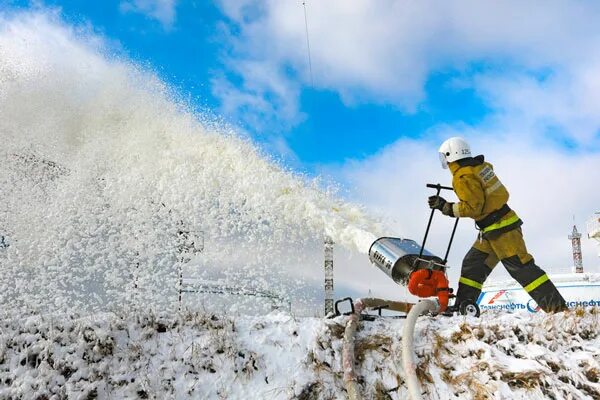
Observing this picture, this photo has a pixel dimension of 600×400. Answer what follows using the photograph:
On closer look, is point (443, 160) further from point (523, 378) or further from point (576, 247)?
point (576, 247)

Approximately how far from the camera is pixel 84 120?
1345 centimetres

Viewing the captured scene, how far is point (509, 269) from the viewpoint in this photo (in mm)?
5941

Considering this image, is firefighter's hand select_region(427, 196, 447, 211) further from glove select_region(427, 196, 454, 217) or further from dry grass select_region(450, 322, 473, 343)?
dry grass select_region(450, 322, 473, 343)

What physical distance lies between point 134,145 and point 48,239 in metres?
2.91

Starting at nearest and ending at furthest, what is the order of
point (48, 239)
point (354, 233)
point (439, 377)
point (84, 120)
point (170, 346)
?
point (439, 377) → point (170, 346) → point (354, 233) → point (48, 239) → point (84, 120)

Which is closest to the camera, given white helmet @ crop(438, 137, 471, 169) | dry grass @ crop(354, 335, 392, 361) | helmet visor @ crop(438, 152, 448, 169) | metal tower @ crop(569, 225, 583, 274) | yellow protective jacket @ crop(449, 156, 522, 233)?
dry grass @ crop(354, 335, 392, 361)

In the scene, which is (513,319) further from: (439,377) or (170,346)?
(170,346)

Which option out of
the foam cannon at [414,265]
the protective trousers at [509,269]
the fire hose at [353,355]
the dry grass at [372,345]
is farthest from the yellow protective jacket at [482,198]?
the dry grass at [372,345]

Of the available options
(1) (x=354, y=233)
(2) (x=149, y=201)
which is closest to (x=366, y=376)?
(1) (x=354, y=233)

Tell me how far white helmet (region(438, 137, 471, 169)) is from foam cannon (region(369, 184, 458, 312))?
1.18 feet

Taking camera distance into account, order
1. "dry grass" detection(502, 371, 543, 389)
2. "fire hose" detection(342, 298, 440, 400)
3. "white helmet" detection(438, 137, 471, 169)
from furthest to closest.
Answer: "white helmet" detection(438, 137, 471, 169), "fire hose" detection(342, 298, 440, 400), "dry grass" detection(502, 371, 543, 389)

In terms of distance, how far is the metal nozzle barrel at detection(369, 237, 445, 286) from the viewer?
6309mm

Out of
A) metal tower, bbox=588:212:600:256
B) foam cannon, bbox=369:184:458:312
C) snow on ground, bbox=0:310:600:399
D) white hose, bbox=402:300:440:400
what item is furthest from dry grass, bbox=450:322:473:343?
metal tower, bbox=588:212:600:256

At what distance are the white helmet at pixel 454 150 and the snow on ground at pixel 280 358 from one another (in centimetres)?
217
